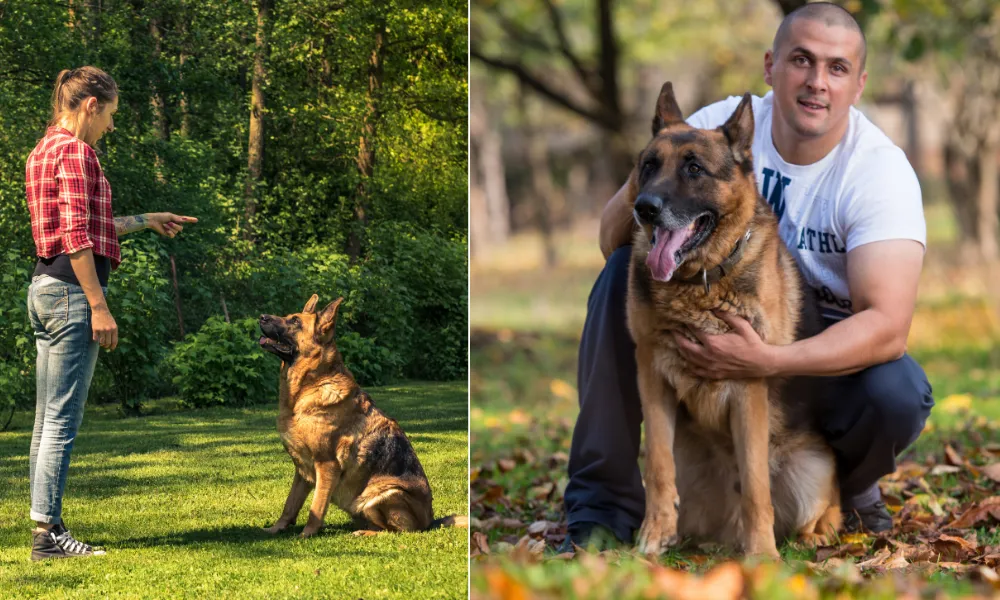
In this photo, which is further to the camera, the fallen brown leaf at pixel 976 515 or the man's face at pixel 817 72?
the fallen brown leaf at pixel 976 515

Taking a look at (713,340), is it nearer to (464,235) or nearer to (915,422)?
(915,422)

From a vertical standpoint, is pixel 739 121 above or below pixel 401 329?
above

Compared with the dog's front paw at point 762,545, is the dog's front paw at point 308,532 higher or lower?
lower

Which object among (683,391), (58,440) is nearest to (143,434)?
(58,440)

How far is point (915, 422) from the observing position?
3.94 m

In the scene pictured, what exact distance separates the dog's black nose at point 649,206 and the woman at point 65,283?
2.08 meters

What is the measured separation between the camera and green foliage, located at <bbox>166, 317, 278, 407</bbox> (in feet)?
14.9

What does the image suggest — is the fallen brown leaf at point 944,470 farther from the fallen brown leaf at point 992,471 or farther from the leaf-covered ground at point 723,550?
the fallen brown leaf at point 992,471

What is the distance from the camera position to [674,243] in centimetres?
342

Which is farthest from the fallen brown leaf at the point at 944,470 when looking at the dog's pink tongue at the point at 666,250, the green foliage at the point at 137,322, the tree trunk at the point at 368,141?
the green foliage at the point at 137,322

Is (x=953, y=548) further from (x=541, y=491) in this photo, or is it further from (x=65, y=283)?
(x=65, y=283)

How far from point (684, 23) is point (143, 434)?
1268 cm

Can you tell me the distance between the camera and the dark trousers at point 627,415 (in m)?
3.88

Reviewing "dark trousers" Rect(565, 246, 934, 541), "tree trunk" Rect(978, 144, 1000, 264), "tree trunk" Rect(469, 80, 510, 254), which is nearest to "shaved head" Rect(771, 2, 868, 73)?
"dark trousers" Rect(565, 246, 934, 541)
